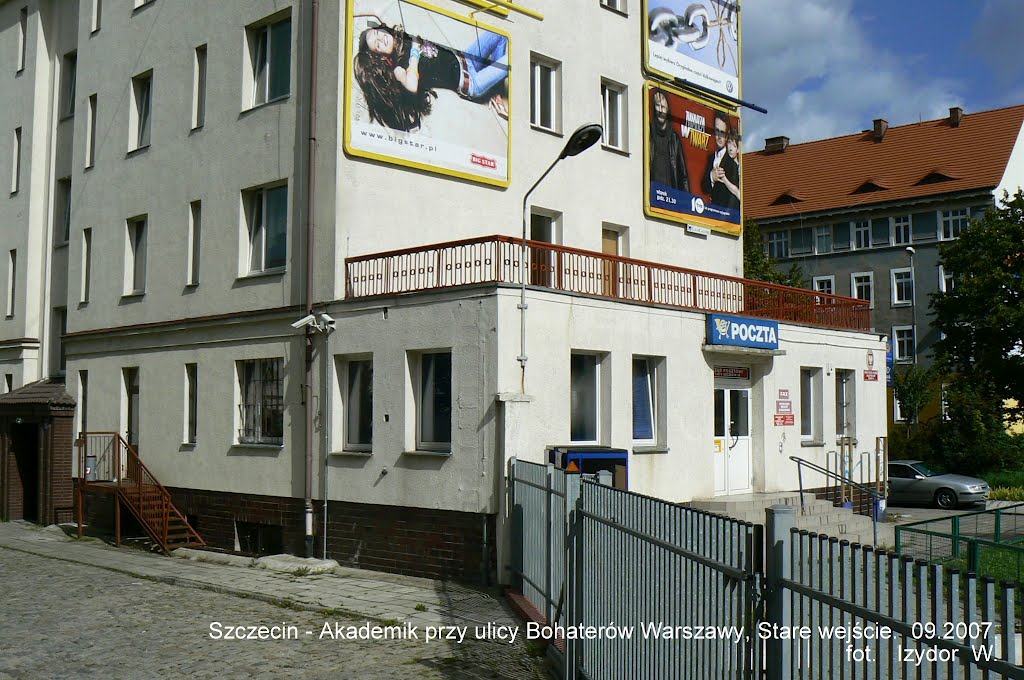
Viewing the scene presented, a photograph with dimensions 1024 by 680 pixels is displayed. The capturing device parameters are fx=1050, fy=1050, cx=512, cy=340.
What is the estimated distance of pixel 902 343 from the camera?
177 feet

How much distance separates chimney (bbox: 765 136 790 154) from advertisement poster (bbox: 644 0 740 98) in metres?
42.0

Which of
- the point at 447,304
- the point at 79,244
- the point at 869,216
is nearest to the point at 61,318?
the point at 79,244

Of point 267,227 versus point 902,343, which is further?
point 902,343

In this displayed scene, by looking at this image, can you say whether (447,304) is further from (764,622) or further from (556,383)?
(764,622)

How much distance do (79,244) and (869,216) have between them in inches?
1695

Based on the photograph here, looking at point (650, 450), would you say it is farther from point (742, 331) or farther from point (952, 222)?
point (952, 222)

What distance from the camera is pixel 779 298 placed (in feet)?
69.5

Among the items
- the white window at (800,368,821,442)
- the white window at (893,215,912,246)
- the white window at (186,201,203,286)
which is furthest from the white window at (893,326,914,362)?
the white window at (186,201,203,286)

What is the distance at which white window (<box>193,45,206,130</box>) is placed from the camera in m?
20.9

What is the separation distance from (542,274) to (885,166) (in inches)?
1870

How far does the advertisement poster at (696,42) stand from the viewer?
2316cm

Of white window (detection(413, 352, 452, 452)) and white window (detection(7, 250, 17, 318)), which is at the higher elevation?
white window (detection(7, 250, 17, 318))

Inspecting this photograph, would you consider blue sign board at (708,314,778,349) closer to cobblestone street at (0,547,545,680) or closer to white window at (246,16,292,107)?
white window at (246,16,292,107)

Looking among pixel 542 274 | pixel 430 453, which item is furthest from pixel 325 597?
pixel 542 274
